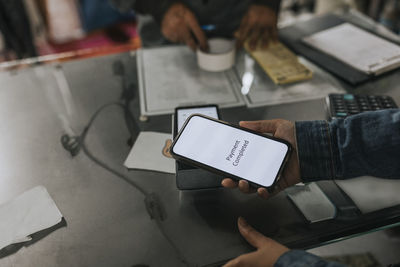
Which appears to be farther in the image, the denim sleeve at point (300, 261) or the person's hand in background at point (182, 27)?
the person's hand in background at point (182, 27)

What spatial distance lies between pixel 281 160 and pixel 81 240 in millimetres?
326

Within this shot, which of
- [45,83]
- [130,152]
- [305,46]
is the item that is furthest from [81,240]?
[305,46]

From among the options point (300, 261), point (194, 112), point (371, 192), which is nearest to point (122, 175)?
point (194, 112)

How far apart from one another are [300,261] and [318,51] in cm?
60

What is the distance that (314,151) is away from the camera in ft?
1.69

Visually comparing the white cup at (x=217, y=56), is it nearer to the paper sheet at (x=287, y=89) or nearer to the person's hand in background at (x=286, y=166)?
the paper sheet at (x=287, y=89)

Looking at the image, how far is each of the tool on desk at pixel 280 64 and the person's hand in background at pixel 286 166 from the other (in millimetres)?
212

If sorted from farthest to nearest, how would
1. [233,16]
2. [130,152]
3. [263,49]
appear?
[233,16], [263,49], [130,152]

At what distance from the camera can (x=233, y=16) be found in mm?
1012

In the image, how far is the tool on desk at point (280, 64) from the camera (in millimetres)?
738

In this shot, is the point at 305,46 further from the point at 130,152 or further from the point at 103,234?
the point at 103,234

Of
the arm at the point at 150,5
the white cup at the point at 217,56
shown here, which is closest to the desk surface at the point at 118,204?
the white cup at the point at 217,56

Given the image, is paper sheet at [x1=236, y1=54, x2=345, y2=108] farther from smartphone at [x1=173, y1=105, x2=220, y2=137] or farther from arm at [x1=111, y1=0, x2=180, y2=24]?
arm at [x1=111, y1=0, x2=180, y2=24]

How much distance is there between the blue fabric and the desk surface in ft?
5.17
